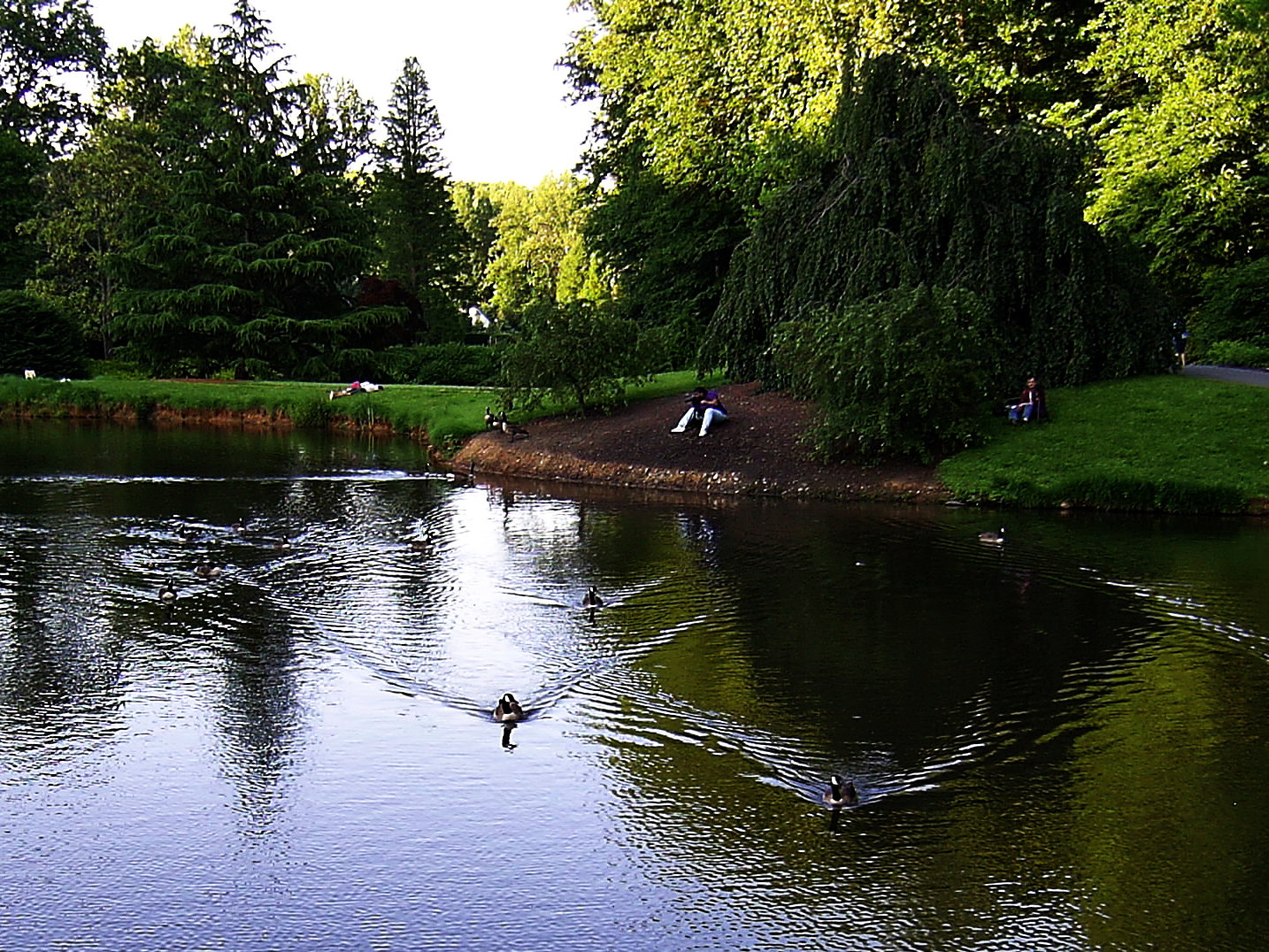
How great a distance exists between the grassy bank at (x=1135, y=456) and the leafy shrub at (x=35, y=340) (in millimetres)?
34064

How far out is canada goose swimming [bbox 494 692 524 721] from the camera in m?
11.1

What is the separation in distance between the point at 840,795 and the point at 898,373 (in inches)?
609

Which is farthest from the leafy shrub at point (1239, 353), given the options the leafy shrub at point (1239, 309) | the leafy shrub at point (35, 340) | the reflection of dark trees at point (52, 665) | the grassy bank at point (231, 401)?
the leafy shrub at point (35, 340)

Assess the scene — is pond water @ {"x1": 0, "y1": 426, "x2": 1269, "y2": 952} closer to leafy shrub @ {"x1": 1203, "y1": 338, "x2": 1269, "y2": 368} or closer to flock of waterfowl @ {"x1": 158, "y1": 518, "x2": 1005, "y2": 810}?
flock of waterfowl @ {"x1": 158, "y1": 518, "x2": 1005, "y2": 810}

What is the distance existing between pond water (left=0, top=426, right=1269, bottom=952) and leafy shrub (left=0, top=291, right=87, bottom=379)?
2869 centimetres

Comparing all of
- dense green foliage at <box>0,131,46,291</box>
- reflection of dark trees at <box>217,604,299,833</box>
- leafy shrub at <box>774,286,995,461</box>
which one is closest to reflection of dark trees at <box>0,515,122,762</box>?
reflection of dark trees at <box>217,604,299,833</box>

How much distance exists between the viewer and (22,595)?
15.5m

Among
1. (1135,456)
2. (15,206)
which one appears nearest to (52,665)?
(1135,456)

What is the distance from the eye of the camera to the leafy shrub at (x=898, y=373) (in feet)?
77.6

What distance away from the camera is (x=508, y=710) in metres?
11.1

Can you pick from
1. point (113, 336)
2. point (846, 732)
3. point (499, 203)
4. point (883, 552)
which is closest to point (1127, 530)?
point (883, 552)

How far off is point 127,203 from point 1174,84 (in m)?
36.6

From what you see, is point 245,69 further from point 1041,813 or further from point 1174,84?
point 1041,813

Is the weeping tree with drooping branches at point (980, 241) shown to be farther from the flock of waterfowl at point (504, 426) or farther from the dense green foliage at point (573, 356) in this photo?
the flock of waterfowl at point (504, 426)
